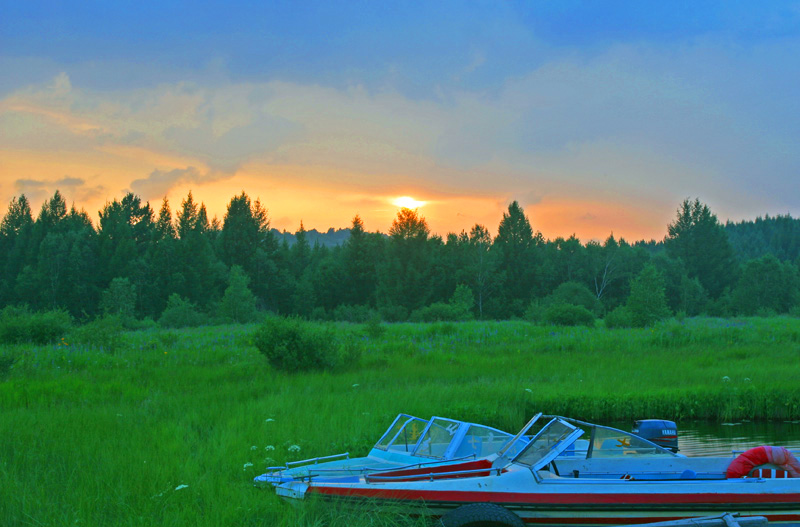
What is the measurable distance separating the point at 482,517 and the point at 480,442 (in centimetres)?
212

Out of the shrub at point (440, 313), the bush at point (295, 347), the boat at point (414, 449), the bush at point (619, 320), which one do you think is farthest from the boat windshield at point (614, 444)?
the shrub at point (440, 313)

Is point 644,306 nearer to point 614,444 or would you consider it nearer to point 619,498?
point 614,444

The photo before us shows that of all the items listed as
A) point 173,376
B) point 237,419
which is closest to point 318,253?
point 173,376

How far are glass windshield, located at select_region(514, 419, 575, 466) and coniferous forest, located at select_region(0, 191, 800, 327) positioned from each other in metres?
50.5

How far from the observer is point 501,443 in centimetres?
839

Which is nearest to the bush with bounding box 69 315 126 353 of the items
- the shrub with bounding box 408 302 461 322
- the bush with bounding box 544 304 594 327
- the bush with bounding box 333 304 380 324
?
the bush with bounding box 544 304 594 327

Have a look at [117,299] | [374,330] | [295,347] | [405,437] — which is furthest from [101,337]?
[117,299]

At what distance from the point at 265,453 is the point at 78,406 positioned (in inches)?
238

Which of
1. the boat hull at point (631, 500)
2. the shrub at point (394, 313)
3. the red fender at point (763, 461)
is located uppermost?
the red fender at point (763, 461)

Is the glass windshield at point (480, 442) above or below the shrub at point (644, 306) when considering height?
below

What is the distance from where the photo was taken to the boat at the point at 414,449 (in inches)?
299

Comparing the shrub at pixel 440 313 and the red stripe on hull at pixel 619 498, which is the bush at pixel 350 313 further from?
the red stripe on hull at pixel 619 498

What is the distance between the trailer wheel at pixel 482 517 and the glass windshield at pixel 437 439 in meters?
1.80

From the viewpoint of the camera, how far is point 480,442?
27.2ft
